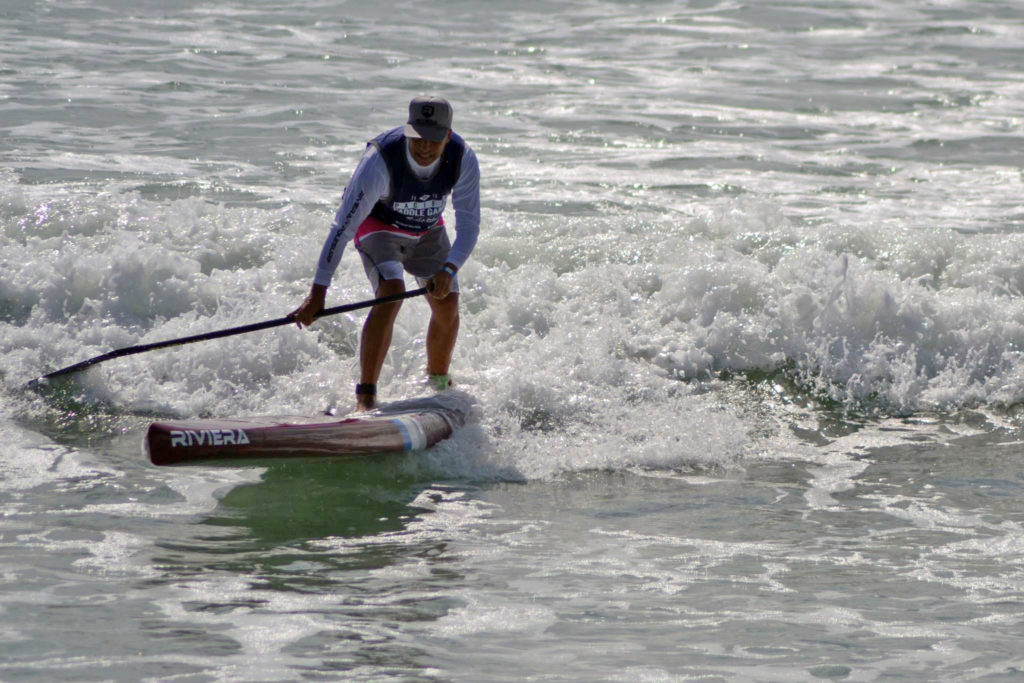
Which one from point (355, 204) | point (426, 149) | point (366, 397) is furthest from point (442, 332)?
point (426, 149)

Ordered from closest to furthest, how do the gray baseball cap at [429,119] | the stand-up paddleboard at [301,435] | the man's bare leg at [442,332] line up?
1. the stand-up paddleboard at [301,435]
2. the gray baseball cap at [429,119]
3. the man's bare leg at [442,332]

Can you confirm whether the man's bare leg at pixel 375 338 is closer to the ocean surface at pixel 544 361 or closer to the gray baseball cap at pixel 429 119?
the ocean surface at pixel 544 361

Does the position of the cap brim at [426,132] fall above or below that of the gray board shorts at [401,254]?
above

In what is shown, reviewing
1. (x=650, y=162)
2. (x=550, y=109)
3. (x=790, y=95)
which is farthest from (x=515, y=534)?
(x=790, y=95)

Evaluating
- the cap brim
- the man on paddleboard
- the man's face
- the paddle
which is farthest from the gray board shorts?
the cap brim

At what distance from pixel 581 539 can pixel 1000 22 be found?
14027 millimetres

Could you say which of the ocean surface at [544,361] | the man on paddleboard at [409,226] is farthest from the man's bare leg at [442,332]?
the ocean surface at [544,361]

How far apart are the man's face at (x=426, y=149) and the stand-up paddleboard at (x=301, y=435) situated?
3.98ft

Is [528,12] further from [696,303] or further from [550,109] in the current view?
[696,303]

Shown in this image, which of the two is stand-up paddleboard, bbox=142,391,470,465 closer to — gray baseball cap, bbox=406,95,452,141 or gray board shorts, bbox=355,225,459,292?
gray board shorts, bbox=355,225,459,292

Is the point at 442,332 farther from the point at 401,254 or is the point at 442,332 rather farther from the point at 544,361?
the point at 544,361

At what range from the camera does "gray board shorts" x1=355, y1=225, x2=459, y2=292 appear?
234 inches

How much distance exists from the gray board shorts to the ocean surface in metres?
0.67

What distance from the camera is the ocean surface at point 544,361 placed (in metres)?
3.65
